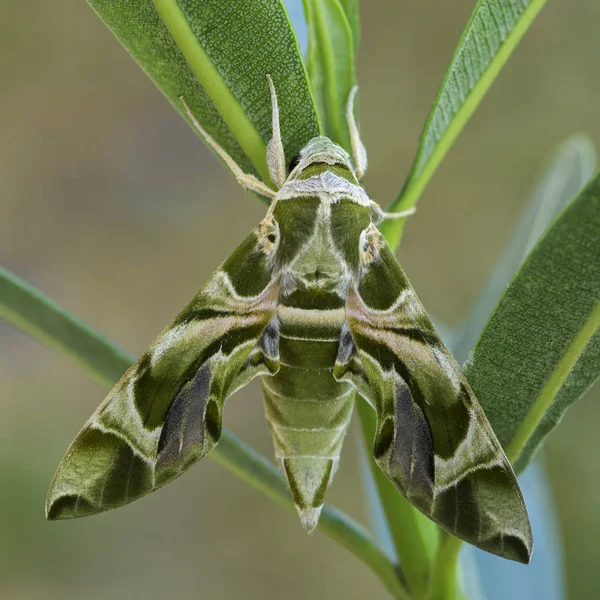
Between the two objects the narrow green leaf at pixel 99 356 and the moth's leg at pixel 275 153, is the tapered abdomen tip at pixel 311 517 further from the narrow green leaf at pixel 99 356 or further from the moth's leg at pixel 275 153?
the moth's leg at pixel 275 153

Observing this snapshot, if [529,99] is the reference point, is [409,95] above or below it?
below

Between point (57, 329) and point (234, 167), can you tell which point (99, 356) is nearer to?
point (57, 329)

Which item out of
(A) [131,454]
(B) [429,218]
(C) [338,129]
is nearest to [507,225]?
(B) [429,218]

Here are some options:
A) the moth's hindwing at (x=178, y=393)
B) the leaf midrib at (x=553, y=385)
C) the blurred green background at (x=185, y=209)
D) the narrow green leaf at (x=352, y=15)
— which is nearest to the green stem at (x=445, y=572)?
the leaf midrib at (x=553, y=385)

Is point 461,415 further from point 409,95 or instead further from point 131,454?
point 409,95

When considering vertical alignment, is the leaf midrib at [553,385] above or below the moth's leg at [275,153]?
below

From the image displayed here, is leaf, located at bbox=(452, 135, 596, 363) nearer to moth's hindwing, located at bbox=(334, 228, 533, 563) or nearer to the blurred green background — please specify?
moth's hindwing, located at bbox=(334, 228, 533, 563)

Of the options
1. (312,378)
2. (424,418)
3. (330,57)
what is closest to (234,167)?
(330,57)
